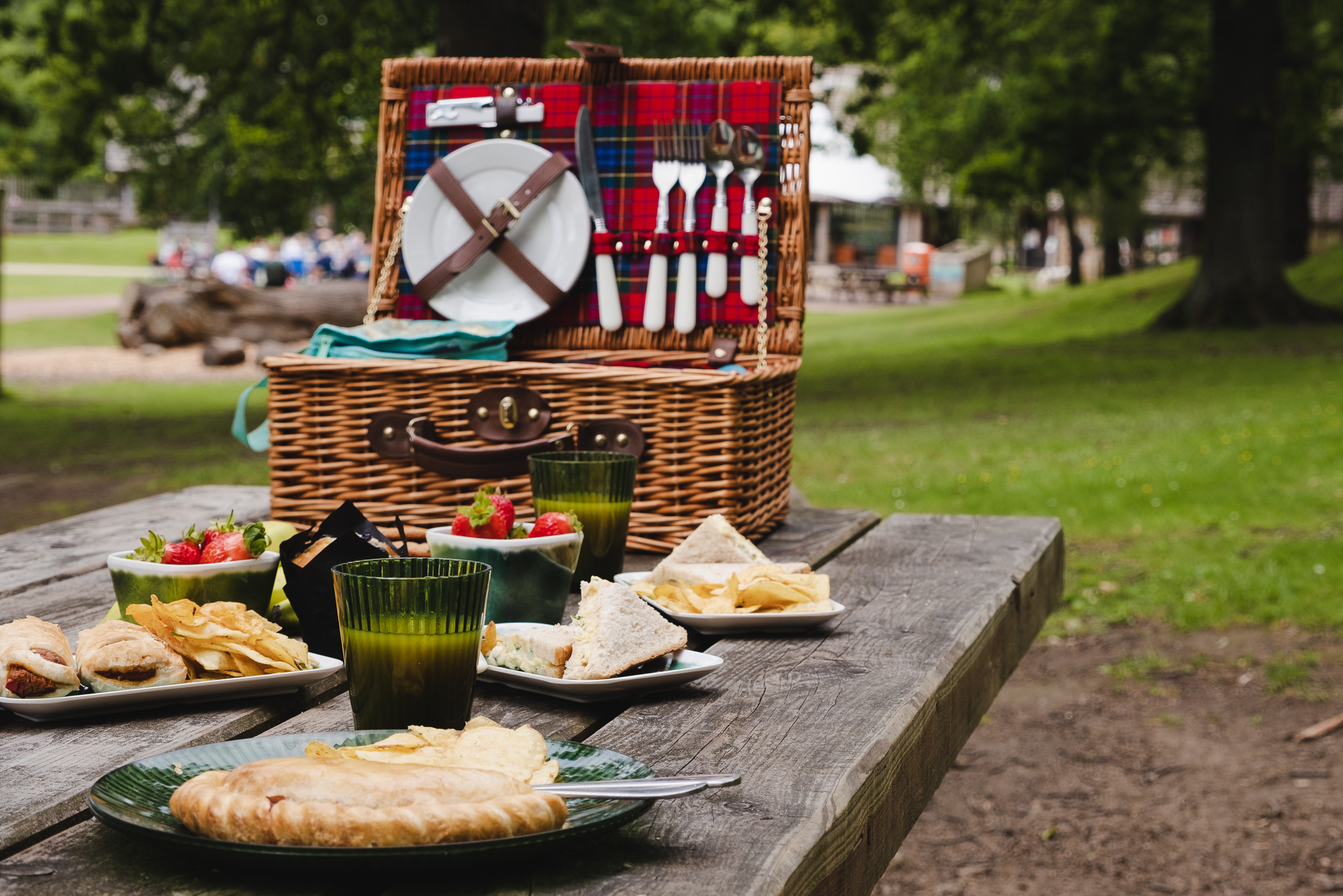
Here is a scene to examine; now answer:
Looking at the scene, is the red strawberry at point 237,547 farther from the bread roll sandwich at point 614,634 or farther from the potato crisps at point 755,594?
the potato crisps at point 755,594

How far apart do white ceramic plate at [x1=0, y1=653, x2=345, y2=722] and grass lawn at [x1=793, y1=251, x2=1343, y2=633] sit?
12.6 ft

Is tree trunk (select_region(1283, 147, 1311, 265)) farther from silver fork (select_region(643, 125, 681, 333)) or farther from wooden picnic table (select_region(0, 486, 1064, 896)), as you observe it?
wooden picnic table (select_region(0, 486, 1064, 896))

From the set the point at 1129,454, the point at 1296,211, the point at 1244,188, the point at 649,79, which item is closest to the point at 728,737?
the point at 649,79

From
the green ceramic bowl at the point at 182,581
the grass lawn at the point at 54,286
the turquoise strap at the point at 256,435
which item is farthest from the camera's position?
the grass lawn at the point at 54,286

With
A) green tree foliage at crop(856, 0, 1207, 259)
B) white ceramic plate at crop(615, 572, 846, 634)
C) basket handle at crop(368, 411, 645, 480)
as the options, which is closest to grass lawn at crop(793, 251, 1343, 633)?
green tree foliage at crop(856, 0, 1207, 259)

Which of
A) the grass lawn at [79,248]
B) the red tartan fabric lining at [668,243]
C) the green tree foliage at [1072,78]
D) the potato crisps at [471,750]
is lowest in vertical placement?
the potato crisps at [471,750]

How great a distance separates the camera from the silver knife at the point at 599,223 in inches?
113

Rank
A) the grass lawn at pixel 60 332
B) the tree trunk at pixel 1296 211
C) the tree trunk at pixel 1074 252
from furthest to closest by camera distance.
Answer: the tree trunk at pixel 1074 252 → the tree trunk at pixel 1296 211 → the grass lawn at pixel 60 332

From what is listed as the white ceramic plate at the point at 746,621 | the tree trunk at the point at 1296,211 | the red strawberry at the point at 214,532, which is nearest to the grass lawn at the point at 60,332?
the tree trunk at the point at 1296,211

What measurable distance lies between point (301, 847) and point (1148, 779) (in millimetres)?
3102

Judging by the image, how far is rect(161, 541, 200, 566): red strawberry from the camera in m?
1.50

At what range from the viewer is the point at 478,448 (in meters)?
2.37

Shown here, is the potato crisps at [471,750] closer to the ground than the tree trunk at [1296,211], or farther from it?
closer to the ground

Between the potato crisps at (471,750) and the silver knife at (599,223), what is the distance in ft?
6.01
